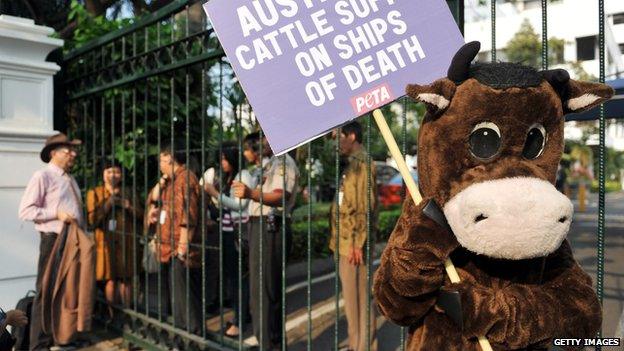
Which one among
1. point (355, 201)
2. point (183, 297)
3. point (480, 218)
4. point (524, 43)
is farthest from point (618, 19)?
point (480, 218)

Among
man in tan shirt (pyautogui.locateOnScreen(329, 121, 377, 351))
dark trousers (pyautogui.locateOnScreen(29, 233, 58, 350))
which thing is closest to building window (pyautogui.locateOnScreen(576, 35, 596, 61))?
man in tan shirt (pyautogui.locateOnScreen(329, 121, 377, 351))

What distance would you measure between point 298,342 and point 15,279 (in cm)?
238

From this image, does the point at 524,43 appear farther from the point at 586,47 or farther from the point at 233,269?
the point at 233,269

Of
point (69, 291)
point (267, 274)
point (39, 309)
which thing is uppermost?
point (267, 274)

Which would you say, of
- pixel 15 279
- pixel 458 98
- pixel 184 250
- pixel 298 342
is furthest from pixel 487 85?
pixel 15 279

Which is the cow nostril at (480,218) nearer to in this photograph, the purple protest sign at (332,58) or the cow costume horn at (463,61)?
the cow costume horn at (463,61)

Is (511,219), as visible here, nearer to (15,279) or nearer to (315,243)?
(15,279)

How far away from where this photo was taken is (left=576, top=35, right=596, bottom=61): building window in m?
25.2

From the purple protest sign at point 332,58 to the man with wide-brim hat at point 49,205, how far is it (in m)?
2.97

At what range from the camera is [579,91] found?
4.85ft

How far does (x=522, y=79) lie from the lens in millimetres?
1439

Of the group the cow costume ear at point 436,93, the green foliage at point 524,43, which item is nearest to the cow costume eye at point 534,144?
the cow costume ear at point 436,93

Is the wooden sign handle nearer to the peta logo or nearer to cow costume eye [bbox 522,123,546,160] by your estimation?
the peta logo

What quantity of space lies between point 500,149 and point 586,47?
91.0 feet
